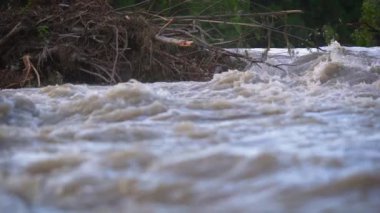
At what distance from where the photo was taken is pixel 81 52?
6898 mm

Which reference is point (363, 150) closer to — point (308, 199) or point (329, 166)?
point (329, 166)

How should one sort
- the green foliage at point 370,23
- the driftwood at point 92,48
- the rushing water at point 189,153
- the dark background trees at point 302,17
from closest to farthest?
the rushing water at point 189,153 < the driftwood at point 92,48 < the dark background trees at point 302,17 < the green foliage at point 370,23

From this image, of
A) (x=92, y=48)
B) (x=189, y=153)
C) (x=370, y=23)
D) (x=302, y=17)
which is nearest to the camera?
(x=189, y=153)

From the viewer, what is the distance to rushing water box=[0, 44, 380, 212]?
229cm

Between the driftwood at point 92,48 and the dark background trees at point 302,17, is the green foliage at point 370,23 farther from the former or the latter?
the driftwood at point 92,48

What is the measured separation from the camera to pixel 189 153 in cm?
281

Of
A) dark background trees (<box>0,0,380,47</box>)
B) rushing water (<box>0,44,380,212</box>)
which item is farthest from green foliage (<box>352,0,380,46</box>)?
rushing water (<box>0,44,380,212</box>)

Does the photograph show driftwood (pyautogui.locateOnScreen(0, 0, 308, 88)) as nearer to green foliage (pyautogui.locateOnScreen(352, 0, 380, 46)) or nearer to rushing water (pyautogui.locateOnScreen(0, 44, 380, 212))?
rushing water (pyautogui.locateOnScreen(0, 44, 380, 212))

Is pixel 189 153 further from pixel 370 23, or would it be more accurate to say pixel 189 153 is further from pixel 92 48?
Answer: pixel 370 23

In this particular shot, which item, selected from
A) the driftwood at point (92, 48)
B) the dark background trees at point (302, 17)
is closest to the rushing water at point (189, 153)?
the driftwood at point (92, 48)

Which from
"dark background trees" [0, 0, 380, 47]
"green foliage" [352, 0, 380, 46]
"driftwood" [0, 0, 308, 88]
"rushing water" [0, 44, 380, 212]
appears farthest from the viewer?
"green foliage" [352, 0, 380, 46]

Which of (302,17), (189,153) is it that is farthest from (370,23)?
(189,153)

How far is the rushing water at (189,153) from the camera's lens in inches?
90.0

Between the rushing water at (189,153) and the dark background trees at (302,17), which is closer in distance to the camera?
the rushing water at (189,153)
